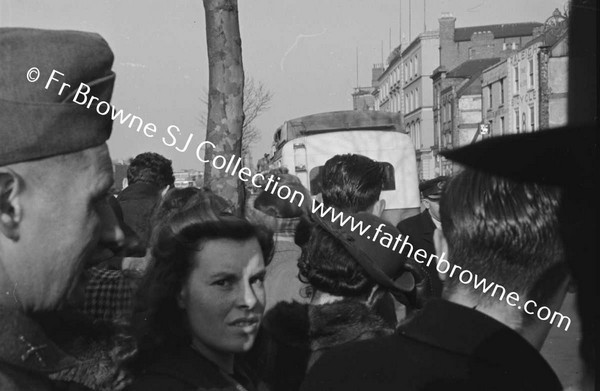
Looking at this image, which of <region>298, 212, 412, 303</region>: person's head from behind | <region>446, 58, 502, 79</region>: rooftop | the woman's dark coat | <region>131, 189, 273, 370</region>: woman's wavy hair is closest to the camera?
<region>131, 189, 273, 370</region>: woman's wavy hair

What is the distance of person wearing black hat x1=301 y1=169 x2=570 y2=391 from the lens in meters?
1.45

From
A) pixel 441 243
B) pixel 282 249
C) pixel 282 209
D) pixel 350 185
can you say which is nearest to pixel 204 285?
pixel 441 243

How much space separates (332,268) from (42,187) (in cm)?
192

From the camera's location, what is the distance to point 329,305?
2.84 metres

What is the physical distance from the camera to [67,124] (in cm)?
113

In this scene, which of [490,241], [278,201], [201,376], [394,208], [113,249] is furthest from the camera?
[394,208]

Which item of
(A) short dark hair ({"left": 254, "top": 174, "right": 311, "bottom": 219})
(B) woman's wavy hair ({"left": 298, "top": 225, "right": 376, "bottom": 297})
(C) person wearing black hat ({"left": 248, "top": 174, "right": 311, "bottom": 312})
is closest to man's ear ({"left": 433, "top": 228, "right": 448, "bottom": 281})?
(B) woman's wavy hair ({"left": 298, "top": 225, "right": 376, "bottom": 297})

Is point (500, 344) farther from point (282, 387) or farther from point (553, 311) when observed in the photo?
point (282, 387)

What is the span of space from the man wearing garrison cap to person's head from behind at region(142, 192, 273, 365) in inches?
37.1

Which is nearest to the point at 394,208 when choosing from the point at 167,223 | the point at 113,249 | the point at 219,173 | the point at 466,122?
the point at 219,173

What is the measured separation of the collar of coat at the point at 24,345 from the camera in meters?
1.02

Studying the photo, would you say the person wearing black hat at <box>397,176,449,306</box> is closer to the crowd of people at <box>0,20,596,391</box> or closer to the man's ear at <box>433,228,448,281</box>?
the crowd of people at <box>0,20,596,391</box>

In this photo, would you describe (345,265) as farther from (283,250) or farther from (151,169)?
(151,169)

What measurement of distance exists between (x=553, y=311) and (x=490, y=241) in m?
0.26
